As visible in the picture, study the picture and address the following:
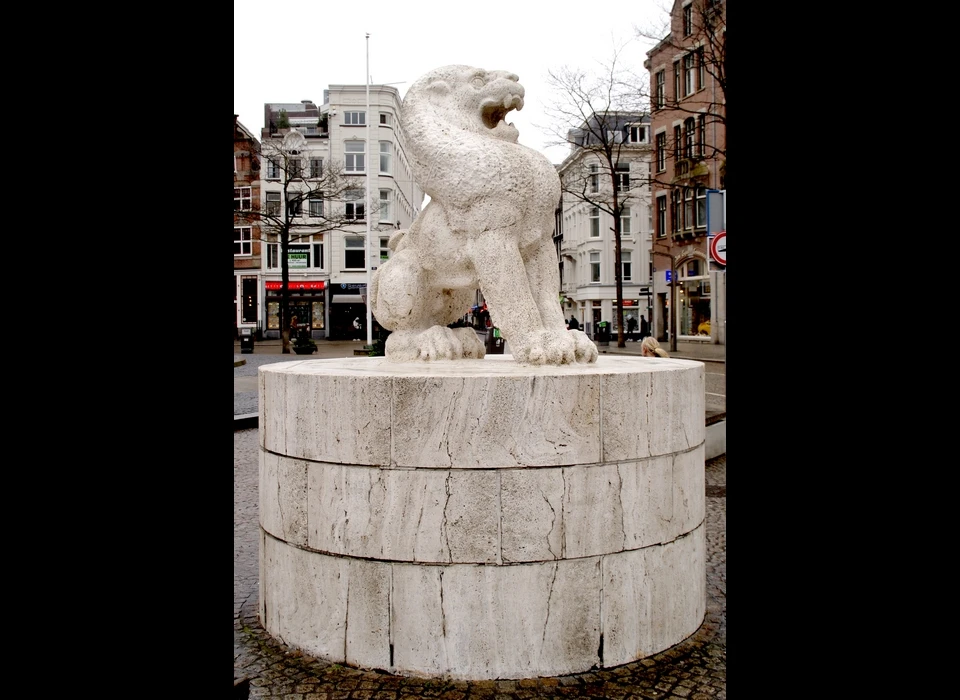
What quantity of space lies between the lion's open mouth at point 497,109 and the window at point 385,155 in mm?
35638

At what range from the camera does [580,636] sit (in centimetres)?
338

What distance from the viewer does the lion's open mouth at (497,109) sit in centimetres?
476

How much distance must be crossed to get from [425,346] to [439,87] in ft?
5.52

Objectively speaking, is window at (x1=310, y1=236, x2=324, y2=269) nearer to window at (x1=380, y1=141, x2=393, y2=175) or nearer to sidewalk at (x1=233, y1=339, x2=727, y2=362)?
sidewalk at (x1=233, y1=339, x2=727, y2=362)

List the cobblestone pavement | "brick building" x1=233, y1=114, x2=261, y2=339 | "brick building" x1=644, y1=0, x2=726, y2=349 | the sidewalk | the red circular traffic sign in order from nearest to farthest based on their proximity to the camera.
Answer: the cobblestone pavement
the red circular traffic sign
the sidewalk
"brick building" x1=644, y1=0, x2=726, y2=349
"brick building" x1=233, y1=114, x2=261, y2=339

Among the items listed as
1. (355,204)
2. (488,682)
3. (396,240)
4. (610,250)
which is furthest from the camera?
(610,250)

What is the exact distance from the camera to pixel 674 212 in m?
36.1

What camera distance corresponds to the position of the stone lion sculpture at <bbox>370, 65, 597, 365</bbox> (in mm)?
4383

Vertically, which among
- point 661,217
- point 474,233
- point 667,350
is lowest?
point 667,350

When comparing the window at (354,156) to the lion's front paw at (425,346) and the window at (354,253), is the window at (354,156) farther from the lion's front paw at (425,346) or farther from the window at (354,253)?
the lion's front paw at (425,346)

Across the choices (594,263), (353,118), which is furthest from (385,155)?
(594,263)

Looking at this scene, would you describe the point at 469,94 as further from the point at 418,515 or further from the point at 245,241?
the point at 245,241

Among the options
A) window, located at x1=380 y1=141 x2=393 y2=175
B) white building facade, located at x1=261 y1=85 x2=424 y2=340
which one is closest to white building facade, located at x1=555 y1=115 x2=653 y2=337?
window, located at x1=380 y1=141 x2=393 y2=175
